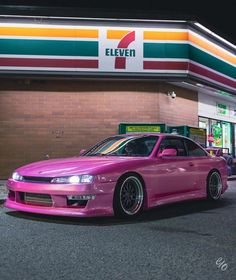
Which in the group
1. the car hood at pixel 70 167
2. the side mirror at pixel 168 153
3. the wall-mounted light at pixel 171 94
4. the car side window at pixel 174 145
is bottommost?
the car hood at pixel 70 167

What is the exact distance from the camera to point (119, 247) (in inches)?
196

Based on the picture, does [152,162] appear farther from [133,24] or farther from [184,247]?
[133,24]

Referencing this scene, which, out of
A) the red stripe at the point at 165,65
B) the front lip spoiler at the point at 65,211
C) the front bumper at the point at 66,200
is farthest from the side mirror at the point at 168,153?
the red stripe at the point at 165,65

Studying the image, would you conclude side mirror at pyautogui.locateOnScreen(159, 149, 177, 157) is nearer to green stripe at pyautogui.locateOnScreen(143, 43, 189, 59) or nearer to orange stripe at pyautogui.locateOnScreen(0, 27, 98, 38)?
green stripe at pyautogui.locateOnScreen(143, 43, 189, 59)

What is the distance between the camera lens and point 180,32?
46.7ft

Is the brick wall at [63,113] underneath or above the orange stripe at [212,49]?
underneath

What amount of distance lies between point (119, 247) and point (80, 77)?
9.48m

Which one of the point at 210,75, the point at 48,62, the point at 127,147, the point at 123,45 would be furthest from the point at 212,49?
the point at 127,147

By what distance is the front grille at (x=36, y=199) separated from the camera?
6281 millimetres

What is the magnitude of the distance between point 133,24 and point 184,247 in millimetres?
10203

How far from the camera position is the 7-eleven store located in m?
13.5

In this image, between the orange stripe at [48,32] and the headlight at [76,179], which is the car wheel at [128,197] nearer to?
the headlight at [76,179]

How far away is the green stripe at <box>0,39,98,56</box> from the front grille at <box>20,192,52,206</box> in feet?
25.5

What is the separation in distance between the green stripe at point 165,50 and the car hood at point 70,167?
7703 millimetres
